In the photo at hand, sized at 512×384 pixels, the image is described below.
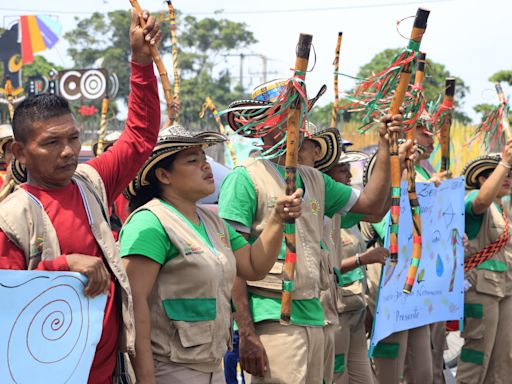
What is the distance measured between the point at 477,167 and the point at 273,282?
2.84m

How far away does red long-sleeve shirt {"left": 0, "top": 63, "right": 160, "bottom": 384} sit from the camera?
2971 millimetres

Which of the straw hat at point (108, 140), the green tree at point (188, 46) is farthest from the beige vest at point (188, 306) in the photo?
the green tree at point (188, 46)

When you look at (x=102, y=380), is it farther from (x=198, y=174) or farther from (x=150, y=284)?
(x=198, y=174)

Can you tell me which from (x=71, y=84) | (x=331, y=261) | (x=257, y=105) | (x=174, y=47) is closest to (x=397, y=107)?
(x=257, y=105)

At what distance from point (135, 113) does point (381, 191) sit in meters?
1.66

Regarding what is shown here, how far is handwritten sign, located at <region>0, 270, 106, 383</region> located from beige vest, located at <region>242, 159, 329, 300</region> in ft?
4.69

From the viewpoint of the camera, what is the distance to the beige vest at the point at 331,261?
466cm

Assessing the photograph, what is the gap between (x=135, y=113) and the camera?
339cm

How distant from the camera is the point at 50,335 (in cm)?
291

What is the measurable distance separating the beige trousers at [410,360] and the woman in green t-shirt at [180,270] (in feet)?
Answer: 7.60

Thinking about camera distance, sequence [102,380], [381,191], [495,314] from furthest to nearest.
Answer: [495,314]
[381,191]
[102,380]

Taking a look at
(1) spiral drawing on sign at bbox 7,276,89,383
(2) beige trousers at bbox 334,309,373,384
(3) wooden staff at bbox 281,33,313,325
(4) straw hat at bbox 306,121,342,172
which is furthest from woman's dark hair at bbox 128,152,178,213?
(2) beige trousers at bbox 334,309,373,384

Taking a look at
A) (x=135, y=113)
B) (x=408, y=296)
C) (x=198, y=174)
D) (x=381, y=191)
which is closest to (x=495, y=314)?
(x=408, y=296)

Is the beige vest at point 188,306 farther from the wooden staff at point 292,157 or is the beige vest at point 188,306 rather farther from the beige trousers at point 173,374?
the wooden staff at point 292,157
